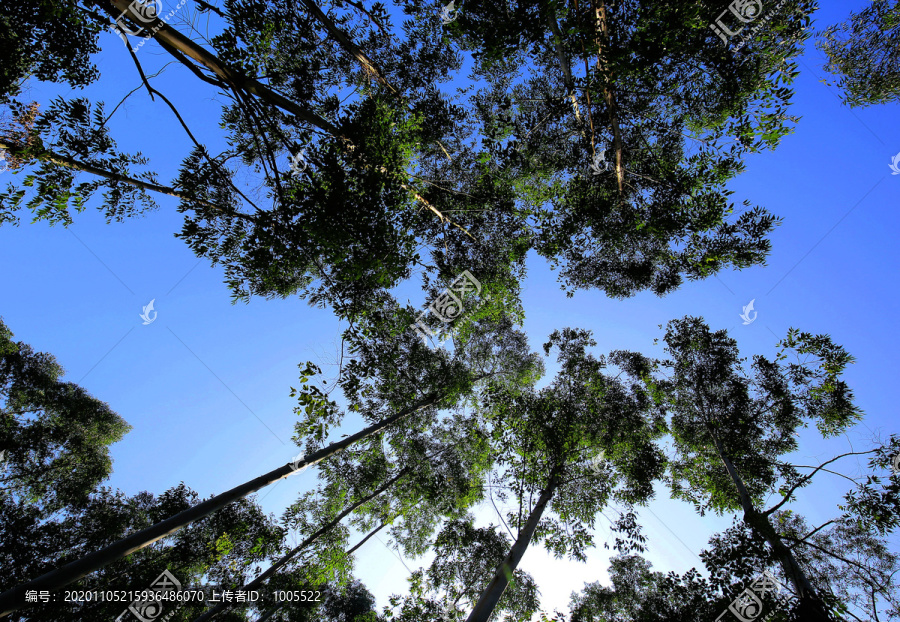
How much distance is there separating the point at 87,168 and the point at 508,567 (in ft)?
41.7

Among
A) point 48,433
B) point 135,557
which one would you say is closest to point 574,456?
point 135,557

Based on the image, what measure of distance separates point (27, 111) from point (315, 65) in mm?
5664

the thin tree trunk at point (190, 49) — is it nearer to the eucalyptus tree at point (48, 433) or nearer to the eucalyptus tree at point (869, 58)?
the eucalyptus tree at point (869, 58)

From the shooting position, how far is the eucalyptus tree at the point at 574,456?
33.3 feet

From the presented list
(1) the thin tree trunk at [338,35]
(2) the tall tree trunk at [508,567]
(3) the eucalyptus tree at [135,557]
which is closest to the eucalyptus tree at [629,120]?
(1) the thin tree trunk at [338,35]

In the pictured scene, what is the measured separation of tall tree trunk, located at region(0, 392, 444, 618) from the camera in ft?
10.1

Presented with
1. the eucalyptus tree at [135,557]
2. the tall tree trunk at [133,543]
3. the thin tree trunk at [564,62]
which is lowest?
the eucalyptus tree at [135,557]

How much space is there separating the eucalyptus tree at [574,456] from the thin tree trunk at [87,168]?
10.0 meters

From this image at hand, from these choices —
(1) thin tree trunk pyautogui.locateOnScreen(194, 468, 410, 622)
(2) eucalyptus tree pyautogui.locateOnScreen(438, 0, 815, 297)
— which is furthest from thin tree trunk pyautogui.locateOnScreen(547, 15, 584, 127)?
(1) thin tree trunk pyautogui.locateOnScreen(194, 468, 410, 622)

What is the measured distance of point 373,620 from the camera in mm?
10938

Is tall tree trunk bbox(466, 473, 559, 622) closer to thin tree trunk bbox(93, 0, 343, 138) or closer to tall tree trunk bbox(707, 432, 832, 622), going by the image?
tall tree trunk bbox(707, 432, 832, 622)

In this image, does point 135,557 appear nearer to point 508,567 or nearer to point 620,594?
point 508,567

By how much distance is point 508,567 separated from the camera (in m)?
7.24

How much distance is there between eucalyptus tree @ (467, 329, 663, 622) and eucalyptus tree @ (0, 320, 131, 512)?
16.1 metres
